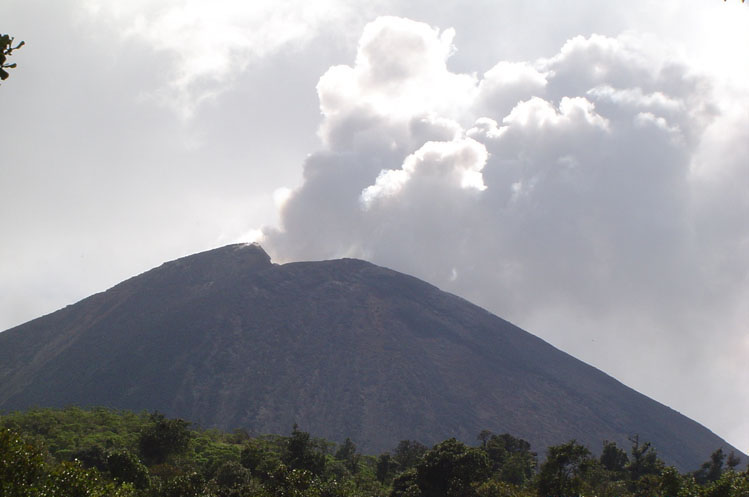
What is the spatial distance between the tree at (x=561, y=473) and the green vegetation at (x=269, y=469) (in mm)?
96

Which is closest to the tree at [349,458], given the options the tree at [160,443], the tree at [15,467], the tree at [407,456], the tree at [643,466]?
the tree at [407,456]

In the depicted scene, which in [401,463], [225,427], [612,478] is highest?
[612,478]

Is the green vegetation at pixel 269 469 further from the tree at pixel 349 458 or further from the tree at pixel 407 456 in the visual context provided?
the tree at pixel 349 458

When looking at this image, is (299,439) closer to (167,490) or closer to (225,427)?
(167,490)

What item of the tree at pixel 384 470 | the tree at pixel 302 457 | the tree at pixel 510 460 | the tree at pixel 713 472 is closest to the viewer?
the tree at pixel 302 457

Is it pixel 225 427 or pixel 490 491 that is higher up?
pixel 490 491

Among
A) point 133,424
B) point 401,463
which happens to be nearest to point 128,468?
point 401,463

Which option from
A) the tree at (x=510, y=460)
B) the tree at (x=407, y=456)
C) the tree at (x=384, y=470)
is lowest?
the tree at (x=384, y=470)

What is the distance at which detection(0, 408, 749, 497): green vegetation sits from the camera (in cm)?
3016

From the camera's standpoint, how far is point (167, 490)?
46375mm

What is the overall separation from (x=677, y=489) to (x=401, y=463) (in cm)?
5595

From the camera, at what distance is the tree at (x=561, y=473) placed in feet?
181

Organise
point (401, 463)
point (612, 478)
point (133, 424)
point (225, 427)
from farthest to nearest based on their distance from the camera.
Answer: point (225, 427), point (133, 424), point (401, 463), point (612, 478)

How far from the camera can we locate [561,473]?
5812cm
